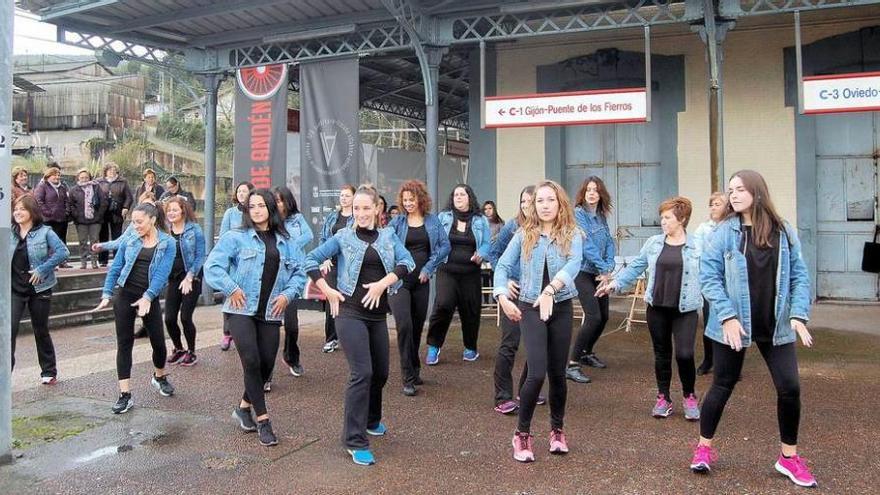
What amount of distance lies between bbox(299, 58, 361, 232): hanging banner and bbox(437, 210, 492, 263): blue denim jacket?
13.9ft

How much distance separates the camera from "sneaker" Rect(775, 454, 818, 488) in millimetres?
3768

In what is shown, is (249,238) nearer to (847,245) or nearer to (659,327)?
(659,327)

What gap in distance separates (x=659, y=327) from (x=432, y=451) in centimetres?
203

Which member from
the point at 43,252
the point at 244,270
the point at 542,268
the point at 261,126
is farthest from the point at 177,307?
the point at 261,126

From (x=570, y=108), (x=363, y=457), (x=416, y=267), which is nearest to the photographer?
(x=363, y=457)

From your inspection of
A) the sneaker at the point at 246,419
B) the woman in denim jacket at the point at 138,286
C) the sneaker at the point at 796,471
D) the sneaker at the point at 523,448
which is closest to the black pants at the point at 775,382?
the sneaker at the point at 796,471

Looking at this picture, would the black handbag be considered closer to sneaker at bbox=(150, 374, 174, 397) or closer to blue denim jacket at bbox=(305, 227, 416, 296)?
blue denim jacket at bbox=(305, 227, 416, 296)

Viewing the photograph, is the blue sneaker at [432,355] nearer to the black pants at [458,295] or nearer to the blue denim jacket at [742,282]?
the black pants at [458,295]

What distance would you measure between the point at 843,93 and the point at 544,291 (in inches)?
241

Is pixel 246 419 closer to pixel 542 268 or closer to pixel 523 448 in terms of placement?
pixel 523 448

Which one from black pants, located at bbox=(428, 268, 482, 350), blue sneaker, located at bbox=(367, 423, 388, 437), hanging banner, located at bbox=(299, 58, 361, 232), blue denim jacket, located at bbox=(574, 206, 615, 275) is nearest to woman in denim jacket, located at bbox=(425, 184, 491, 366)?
black pants, located at bbox=(428, 268, 482, 350)

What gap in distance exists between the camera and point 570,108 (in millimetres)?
9023

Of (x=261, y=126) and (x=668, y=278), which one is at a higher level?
(x=261, y=126)

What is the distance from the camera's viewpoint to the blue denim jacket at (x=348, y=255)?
445cm
